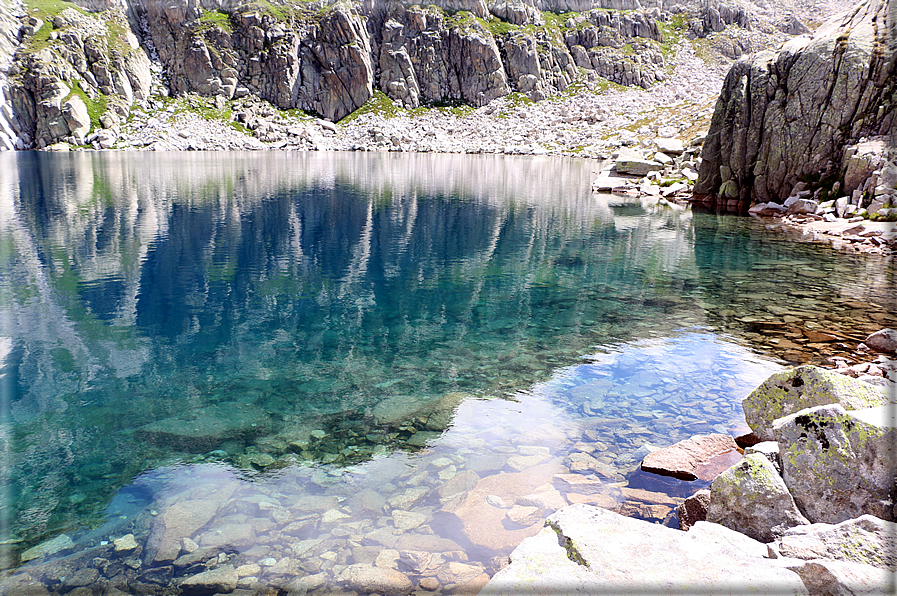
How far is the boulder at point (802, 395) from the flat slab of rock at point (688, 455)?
0.93m

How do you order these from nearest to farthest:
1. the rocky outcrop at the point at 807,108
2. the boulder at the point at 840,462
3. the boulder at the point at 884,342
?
the boulder at the point at 840,462 → the boulder at the point at 884,342 → the rocky outcrop at the point at 807,108

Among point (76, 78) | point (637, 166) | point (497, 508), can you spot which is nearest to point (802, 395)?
point (497, 508)

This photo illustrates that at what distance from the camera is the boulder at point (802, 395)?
8453 millimetres

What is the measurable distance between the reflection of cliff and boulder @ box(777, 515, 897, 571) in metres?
8.76

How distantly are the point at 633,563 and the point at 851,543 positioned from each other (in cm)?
232

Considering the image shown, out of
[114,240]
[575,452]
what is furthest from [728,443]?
[114,240]

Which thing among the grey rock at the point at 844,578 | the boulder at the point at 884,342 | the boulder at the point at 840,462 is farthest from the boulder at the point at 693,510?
the boulder at the point at 884,342

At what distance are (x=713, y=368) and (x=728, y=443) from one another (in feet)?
16.6

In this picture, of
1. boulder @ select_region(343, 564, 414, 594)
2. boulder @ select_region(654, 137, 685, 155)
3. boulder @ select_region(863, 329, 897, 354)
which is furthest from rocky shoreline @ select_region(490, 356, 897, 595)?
boulder @ select_region(654, 137, 685, 155)

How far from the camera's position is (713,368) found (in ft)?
50.8

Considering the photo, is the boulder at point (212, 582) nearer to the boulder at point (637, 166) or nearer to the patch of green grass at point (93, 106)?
the boulder at point (637, 166)

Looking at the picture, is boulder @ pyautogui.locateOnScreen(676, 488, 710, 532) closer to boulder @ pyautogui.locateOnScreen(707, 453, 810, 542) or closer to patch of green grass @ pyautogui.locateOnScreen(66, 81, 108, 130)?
boulder @ pyautogui.locateOnScreen(707, 453, 810, 542)

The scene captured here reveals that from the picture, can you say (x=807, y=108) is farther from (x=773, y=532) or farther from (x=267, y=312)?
(x=773, y=532)

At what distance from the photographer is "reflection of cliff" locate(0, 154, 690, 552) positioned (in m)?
12.4
